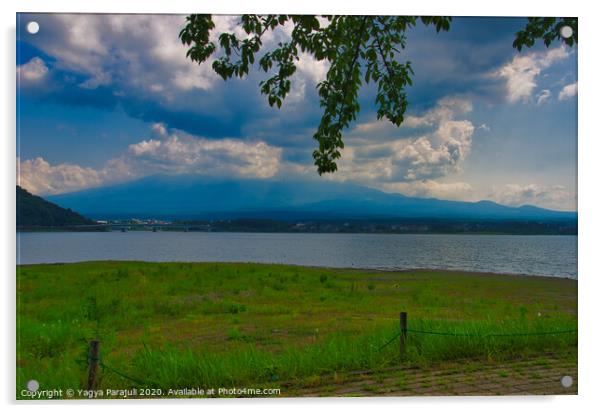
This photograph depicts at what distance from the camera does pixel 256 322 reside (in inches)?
273

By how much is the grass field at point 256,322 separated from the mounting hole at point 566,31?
3154mm

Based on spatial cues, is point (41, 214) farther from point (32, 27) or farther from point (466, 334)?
point (466, 334)

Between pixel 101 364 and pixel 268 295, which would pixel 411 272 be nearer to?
pixel 268 295

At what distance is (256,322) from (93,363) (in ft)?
9.88

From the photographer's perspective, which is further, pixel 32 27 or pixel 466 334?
pixel 466 334

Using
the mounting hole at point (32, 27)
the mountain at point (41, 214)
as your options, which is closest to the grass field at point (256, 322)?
the mountain at point (41, 214)

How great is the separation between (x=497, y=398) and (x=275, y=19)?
472 centimetres

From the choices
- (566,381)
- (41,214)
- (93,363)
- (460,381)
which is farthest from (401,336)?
(41,214)

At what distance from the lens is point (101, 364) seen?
14.2 feet

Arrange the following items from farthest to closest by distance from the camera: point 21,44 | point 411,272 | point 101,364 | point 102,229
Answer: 1. point 411,272
2. point 102,229
3. point 21,44
4. point 101,364

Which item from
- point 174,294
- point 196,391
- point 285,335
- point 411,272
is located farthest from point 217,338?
point 411,272

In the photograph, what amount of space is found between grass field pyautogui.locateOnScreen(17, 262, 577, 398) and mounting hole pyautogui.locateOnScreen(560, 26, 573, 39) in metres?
3.15

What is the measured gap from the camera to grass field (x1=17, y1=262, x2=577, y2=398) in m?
4.61

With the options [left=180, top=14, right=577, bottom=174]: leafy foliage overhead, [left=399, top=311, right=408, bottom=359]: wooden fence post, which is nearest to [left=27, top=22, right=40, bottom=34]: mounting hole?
[left=180, top=14, right=577, bottom=174]: leafy foliage overhead
